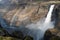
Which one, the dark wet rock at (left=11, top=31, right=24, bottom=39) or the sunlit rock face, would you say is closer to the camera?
the dark wet rock at (left=11, top=31, right=24, bottom=39)

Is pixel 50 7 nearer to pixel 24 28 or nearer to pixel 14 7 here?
pixel 24 28

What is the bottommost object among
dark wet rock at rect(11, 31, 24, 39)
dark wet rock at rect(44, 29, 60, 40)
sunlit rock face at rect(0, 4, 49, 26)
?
dark wet rock at rect(44, 29, 60, 40)

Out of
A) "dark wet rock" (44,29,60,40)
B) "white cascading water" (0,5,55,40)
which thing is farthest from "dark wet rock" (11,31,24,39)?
"dark wet rock" (44,29,60,40)

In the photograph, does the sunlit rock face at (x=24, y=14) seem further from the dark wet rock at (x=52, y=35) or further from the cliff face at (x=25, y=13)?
the dark wet rock at (x=52, y=35)

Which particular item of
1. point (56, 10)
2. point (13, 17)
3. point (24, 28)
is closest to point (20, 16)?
point (13, 17)

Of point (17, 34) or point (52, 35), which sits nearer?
point (52, 35)

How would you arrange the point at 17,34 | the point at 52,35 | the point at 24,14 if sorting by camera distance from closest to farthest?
the point at 52,35 → the point at 17,34 → the point at 24,14

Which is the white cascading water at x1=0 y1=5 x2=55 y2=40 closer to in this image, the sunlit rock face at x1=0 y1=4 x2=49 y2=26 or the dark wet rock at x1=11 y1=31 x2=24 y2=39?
the sunlit rock face at x1=0 y1=4 x2=49 y2=26

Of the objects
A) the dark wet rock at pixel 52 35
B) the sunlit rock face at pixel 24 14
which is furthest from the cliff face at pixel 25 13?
the dark wet rock at pixel 52 35

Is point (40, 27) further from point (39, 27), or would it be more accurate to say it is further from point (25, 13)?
point (25, 13)

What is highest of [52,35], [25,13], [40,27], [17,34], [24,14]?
[25,13]

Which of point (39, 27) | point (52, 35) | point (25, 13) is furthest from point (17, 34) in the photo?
point (25, 13)

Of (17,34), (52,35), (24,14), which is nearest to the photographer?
(52,35)
